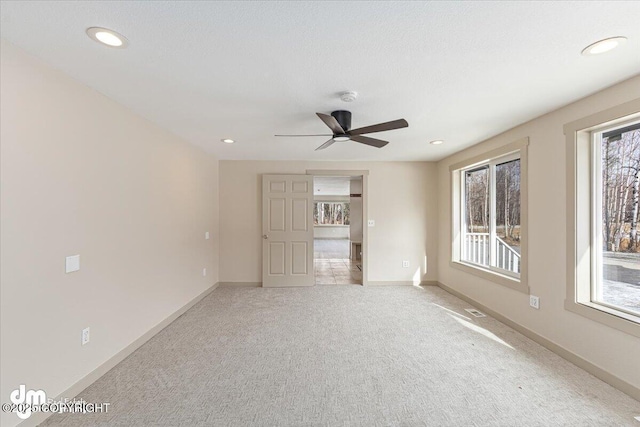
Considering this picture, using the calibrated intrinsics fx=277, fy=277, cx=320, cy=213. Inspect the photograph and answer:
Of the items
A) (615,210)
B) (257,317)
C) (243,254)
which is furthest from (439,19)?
(243,254)

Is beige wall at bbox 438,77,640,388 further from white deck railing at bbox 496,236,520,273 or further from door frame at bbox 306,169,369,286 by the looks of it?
door frame at bbox 306,169,369,286

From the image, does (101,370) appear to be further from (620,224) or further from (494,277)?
(620,224)

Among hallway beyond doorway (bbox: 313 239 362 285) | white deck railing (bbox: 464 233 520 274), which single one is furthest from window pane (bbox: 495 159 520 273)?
hallway beyond doorway (bbox: 313 239 362 285)

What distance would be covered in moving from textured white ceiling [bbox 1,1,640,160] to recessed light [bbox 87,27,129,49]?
0.14 feet

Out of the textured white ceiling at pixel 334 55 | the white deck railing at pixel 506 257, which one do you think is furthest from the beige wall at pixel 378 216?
the textured white ceiling at pixel 334 55

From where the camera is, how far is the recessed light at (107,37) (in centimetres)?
150

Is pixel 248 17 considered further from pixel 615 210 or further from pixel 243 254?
pixel 243 254

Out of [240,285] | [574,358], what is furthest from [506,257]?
[240,285]

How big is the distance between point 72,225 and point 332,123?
216 cm

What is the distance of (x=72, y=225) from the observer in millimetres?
2043

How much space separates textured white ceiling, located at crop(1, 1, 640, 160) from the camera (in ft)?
4.50

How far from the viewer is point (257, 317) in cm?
359

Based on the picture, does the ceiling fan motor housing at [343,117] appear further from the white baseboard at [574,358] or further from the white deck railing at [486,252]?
the white baseboard at [574,358]

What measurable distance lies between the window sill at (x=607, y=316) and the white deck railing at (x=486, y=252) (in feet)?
3.01
